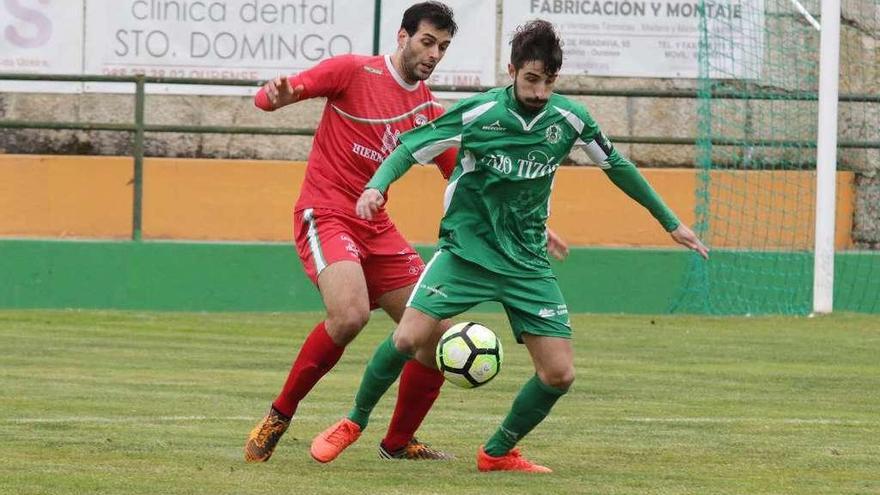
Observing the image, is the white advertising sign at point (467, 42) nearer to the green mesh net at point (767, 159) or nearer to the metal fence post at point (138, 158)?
the green mesh net at point (767, 159)

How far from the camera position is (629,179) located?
759 centimetres

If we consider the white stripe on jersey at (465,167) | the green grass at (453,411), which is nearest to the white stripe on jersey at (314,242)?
the white stripe on jersey at (465,167)

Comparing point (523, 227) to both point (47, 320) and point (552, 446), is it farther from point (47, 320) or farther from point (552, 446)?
point (47, 320)

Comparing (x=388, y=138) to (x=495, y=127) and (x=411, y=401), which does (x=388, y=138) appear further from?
(x=411, y=401)

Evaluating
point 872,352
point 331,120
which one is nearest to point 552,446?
point 331,120

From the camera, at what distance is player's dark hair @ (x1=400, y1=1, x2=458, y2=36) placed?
26.0 ft

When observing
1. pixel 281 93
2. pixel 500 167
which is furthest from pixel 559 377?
pixel 281 93

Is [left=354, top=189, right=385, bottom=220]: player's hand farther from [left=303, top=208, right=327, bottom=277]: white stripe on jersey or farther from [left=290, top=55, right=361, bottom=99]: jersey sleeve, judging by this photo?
[left=290, top=55, right=361, bottom=99]: jersey sleeve

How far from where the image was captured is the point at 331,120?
826 centimetres

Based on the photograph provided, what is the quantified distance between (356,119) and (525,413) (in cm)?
166

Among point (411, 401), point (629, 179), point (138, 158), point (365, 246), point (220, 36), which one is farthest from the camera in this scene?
point (220, 36)

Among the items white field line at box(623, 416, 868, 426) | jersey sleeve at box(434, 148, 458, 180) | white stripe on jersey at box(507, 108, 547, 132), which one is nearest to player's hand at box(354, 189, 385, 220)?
white stripe on jersey at box(507, 108, 547, 132)

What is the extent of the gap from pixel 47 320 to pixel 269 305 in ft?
7.62

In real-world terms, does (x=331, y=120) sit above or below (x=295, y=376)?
above
